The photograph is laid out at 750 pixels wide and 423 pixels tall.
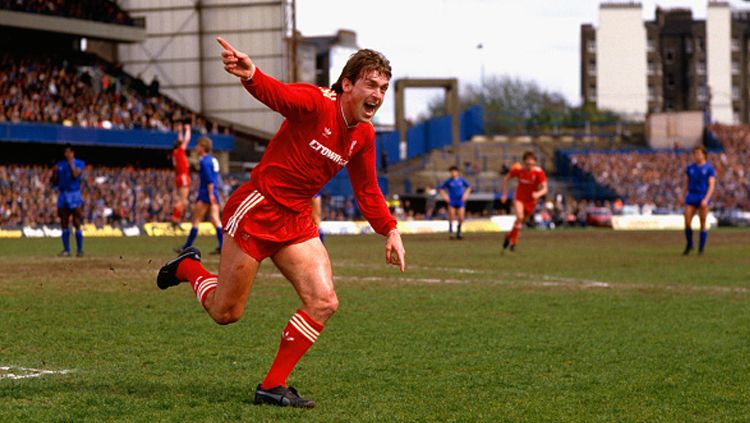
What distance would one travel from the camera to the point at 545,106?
12062 cm

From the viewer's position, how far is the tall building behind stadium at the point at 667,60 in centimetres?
11906

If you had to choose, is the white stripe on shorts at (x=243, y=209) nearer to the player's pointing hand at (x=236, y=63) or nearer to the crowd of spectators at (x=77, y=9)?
the player's pointing hand at (x=236, y=63)

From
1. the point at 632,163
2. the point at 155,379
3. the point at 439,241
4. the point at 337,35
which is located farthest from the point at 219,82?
the point at 155,379

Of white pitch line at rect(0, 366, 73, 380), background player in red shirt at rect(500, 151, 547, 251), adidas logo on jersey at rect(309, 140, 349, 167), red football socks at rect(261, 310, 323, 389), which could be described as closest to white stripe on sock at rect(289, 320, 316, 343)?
red football socks at rect(261, 310, 323, 389)

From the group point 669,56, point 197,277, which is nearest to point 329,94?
point 197,277

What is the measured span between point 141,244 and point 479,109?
44.0m

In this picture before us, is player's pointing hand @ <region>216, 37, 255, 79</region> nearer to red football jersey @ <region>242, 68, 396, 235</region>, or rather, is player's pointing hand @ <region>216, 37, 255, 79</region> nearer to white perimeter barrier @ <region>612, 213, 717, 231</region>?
red football jersey @ <region>242, 68, 396, 235</region>

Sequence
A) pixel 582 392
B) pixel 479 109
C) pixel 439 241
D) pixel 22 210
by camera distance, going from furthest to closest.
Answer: pixel 479 109 < pixel 22 210 < pixel 439 241 < pixel 582 392

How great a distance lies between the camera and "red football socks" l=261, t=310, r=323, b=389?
24.4 feet

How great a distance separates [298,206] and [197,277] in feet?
3.74

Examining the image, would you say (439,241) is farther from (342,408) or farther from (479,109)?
(479,109)

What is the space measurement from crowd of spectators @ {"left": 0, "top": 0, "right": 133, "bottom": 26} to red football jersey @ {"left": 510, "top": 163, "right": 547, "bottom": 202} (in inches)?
1300

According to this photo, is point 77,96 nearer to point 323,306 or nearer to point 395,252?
point 395,252

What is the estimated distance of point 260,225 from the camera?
7.41 meters
